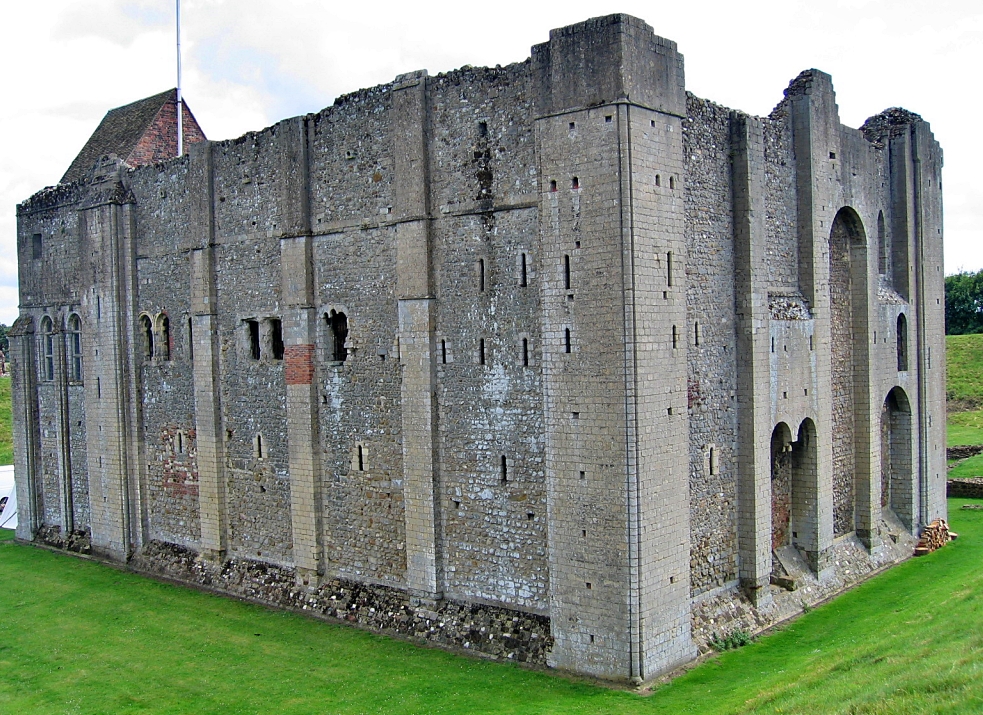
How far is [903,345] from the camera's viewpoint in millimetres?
23219

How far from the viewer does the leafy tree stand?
61.2 meters

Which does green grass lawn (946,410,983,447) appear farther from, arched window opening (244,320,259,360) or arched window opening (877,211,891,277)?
A: arched window opening (244,320,259,360)

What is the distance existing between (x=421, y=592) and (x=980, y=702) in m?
10.2

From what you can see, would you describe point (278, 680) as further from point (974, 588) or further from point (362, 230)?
point (974, 588)

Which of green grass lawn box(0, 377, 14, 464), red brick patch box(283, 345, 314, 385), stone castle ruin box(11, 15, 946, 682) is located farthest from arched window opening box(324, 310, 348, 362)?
green grass lawn box(0, 377, 14, 464)

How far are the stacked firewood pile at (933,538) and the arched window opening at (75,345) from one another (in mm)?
22885

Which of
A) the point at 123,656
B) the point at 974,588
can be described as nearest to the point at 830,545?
the point at 974,588

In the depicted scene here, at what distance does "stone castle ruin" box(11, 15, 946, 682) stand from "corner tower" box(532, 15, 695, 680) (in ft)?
0.16

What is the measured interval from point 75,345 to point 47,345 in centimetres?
166

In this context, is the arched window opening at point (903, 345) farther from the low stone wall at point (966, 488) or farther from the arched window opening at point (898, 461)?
the low stone wall at point (966, 488)

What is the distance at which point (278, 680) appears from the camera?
50.6 ft

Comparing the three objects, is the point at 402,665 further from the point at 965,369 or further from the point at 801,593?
the point at 965,369

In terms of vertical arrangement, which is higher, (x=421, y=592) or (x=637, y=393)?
(x=637, y=393)

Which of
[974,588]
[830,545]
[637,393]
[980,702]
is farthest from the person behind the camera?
[830,545]
